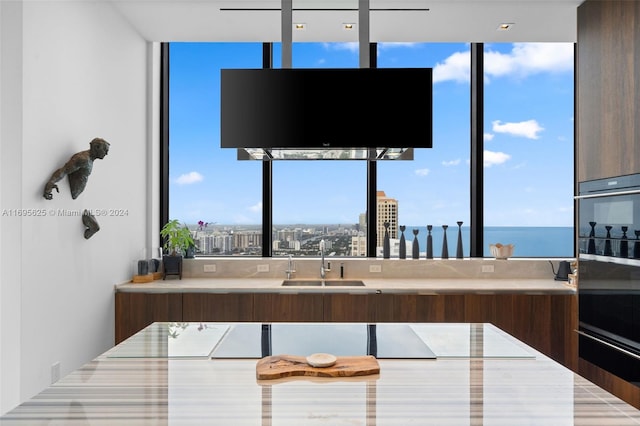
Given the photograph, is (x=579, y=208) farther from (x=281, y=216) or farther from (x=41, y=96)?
(x=41, y=96)

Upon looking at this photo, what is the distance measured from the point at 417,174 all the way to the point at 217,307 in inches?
79.3

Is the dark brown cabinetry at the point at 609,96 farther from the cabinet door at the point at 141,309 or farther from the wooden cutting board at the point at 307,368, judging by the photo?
the cabinet door at the point at 141,309

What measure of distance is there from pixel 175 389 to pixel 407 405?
628mm

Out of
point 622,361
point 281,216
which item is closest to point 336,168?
point 281,216

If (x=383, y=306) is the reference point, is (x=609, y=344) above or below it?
below

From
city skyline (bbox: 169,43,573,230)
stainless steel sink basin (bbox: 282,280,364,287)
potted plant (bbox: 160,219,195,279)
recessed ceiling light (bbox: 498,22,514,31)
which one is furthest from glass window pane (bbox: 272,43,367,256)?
recessed ceiling light (bbox: 498,22,514,31)

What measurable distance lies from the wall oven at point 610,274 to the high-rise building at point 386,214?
1.44m

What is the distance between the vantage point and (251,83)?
1.96 meters

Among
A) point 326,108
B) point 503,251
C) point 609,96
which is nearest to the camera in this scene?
point 326,108

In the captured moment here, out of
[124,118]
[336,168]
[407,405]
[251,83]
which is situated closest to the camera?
[407,405]

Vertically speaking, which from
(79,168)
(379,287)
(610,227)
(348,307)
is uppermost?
(79,168)

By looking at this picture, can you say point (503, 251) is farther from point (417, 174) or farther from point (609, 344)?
point (609, 344)

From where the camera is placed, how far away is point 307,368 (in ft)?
4.71

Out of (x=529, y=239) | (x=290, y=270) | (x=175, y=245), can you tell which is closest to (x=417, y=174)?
(x=529, y=239)
